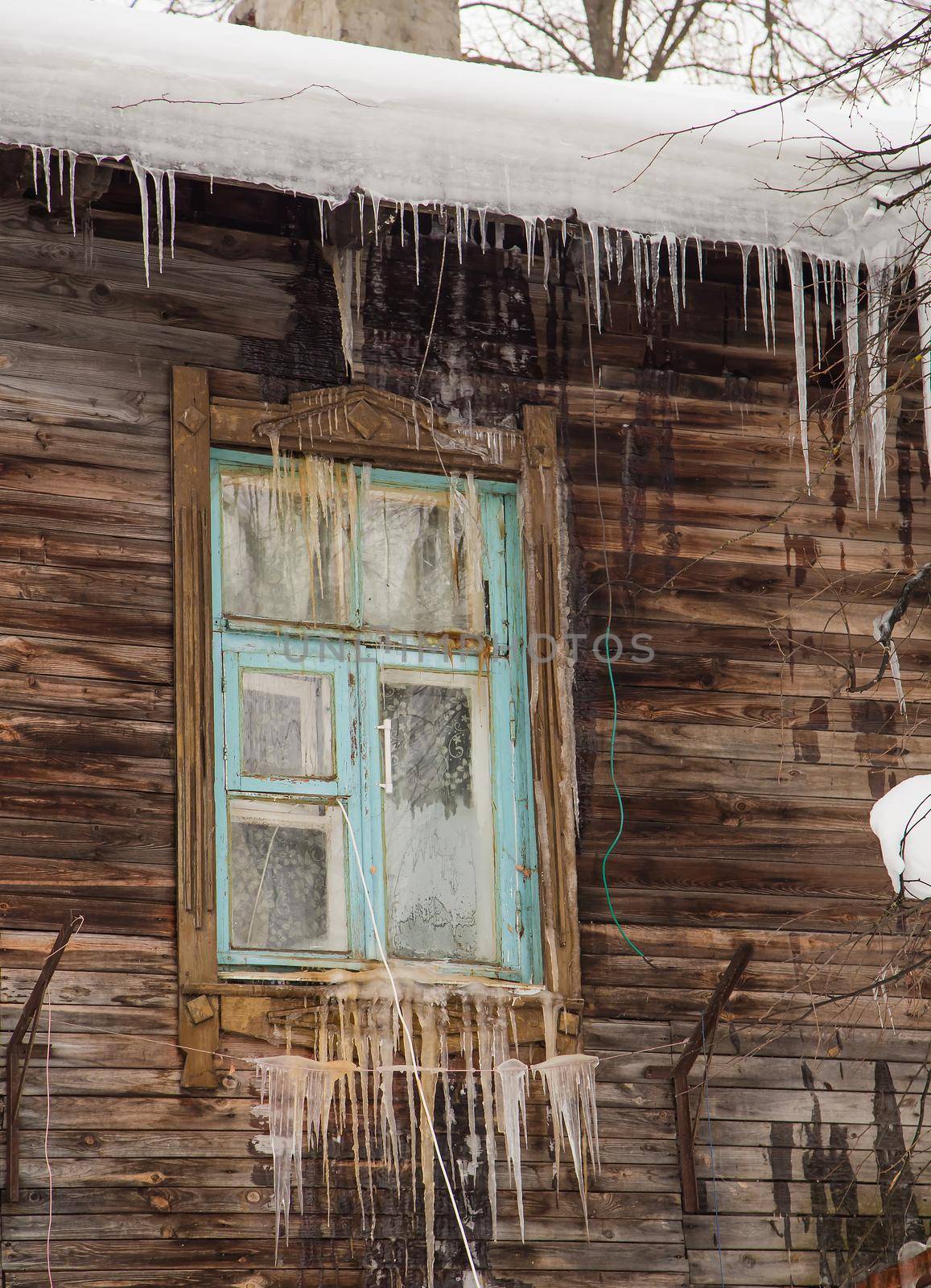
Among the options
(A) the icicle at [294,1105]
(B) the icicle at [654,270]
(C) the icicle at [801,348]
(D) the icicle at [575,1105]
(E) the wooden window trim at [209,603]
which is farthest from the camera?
(B) the icicle at [654,270]

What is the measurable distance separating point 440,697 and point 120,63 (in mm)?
2437

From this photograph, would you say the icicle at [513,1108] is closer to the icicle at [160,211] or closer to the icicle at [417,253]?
the icicle at [417,253]

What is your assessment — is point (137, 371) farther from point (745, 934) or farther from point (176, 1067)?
point (745, 934)

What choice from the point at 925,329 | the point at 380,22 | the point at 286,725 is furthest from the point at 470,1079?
the point at 380,22

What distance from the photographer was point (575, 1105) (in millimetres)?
6492

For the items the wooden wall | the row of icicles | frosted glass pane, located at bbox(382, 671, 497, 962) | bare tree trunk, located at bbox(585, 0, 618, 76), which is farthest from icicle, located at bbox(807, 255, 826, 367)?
bare tree trunk, located at bbox(585, 0, 618, 76)

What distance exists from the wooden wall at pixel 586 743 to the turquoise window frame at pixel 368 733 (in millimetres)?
229

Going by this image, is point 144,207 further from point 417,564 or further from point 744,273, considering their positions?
point 744,273

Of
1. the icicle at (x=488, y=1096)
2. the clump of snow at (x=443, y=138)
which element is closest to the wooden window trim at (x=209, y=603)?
the icicle at (x=488, y=1096)

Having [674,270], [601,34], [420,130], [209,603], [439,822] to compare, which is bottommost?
[439,822]

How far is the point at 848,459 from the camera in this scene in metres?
7.56

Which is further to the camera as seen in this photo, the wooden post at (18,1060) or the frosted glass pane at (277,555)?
the frosted glass pane at (277,555)

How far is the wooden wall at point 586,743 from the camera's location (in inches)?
238

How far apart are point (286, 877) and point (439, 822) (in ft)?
1.97
